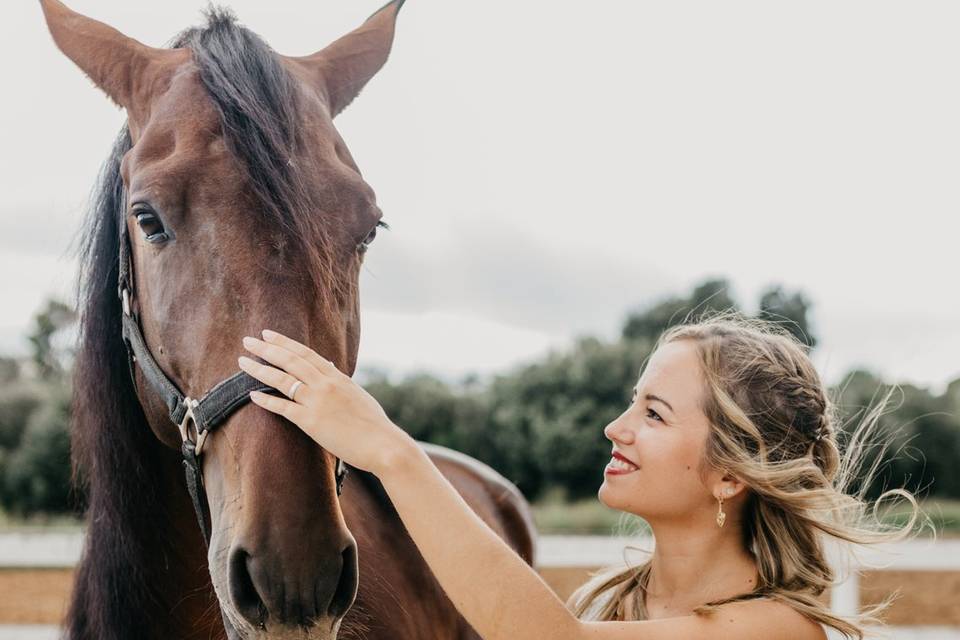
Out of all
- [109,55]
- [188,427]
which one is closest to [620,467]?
[188,427]

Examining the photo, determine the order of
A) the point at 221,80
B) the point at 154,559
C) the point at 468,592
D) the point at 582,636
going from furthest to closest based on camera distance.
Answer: the point at 154,559
the point at 221,80
the point at 582,636
the point at 468,592

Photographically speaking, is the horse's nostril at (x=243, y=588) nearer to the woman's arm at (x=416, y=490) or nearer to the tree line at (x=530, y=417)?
the woman's arm at (x=416, y=490)

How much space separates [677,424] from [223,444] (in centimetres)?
Answer: 101

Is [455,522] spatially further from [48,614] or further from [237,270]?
[48,614]

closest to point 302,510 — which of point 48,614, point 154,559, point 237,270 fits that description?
point 237,270

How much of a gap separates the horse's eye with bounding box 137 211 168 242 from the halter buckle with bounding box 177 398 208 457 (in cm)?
35

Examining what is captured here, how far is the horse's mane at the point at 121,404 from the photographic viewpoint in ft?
6.17

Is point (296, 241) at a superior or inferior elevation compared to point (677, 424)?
superior

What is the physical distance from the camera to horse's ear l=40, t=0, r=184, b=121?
206cm

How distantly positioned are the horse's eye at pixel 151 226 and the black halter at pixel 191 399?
0.75 feet

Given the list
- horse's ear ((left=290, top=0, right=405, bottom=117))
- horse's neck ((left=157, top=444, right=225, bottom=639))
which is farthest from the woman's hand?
horse's ear ((left=290, top=0, right=405, bottom=117))

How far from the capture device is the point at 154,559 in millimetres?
2057

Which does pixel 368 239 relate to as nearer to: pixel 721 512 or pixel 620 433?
pixel 620 433

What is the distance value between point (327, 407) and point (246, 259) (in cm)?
38
